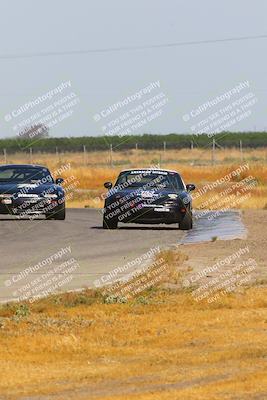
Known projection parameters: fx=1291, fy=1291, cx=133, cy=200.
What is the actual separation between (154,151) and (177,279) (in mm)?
94159

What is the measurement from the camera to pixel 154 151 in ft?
368

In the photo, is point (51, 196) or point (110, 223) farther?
point (51, 196)

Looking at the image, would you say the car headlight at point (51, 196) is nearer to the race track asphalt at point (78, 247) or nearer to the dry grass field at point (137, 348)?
the race track asphalt at point (78, 247)

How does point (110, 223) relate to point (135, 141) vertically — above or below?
above

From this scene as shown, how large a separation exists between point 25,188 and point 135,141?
89109 mm

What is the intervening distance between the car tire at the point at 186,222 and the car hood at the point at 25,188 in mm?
3998

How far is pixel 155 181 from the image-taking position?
31922 millimetres

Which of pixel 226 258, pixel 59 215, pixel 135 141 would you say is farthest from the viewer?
pixel 135 141

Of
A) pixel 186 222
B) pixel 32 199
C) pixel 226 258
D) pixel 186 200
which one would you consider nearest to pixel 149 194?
pixel 186 200

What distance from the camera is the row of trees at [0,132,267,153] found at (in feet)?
364

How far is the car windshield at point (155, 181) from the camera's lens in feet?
103

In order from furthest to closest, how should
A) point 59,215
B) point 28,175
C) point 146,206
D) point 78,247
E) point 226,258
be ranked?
point 28,175 → point 59,215 → point 146,206 → point 78,247 → point 226,258

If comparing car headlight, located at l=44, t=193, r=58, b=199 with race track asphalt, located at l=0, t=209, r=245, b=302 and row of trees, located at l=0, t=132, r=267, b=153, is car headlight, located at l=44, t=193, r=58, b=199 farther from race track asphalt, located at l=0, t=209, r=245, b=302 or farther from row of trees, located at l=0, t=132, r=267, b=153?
row of trees, located at l=0, t=132, r=267, b=153

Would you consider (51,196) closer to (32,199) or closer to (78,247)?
(32,199)
